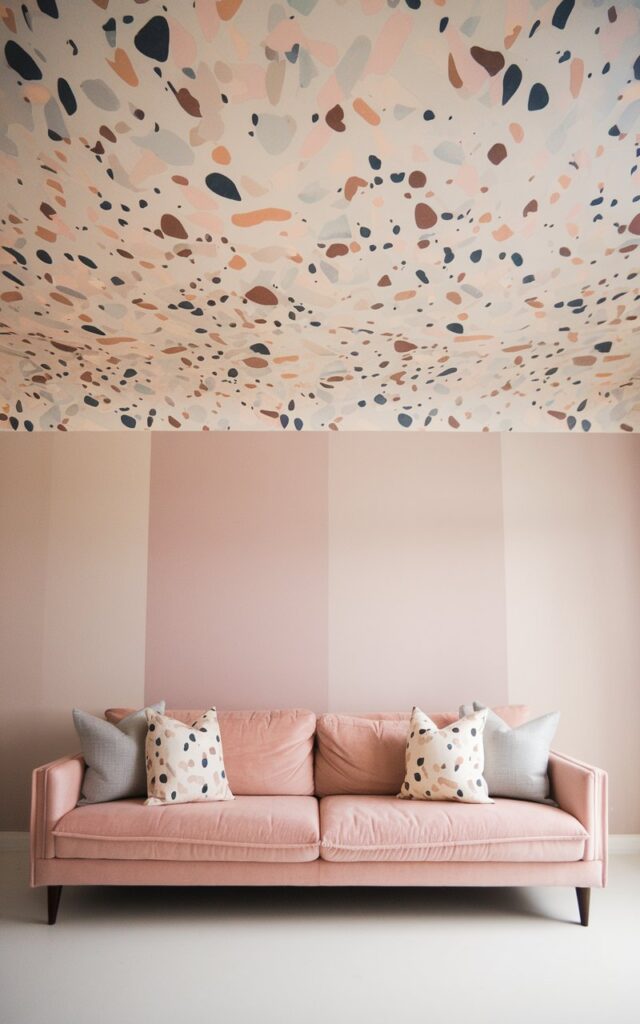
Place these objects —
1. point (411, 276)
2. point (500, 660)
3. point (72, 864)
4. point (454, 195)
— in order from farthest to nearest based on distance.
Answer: point (500, 660)
point (411, 276)
point (72, 864)
point (454, 195)

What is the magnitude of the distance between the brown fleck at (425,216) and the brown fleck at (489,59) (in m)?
0.65

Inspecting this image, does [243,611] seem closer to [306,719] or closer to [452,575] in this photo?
[306,719]

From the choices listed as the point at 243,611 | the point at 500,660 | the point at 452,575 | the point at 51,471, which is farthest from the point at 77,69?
the point at 500,660

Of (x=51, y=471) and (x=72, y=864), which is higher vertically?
(x=51, y=471)

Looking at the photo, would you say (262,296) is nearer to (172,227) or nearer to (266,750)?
(172,227)

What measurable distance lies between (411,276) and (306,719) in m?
2.28

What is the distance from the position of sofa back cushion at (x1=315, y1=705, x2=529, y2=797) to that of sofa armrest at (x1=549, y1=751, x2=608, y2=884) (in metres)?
0.59

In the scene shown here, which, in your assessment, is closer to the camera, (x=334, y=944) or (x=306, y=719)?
(x=334, y=944)

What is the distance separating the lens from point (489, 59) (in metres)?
2.53

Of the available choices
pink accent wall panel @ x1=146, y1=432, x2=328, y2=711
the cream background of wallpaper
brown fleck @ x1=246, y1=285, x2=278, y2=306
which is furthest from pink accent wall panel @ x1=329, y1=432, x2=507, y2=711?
brown fleck @ x1=246, y1=285, x2=278, y2=306

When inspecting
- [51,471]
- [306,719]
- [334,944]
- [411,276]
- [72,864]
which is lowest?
[334,944]

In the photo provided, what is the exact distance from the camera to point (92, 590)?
464 cm

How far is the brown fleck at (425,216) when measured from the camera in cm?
319

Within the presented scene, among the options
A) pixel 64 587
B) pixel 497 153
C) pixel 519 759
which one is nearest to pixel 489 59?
pixel 497 153
